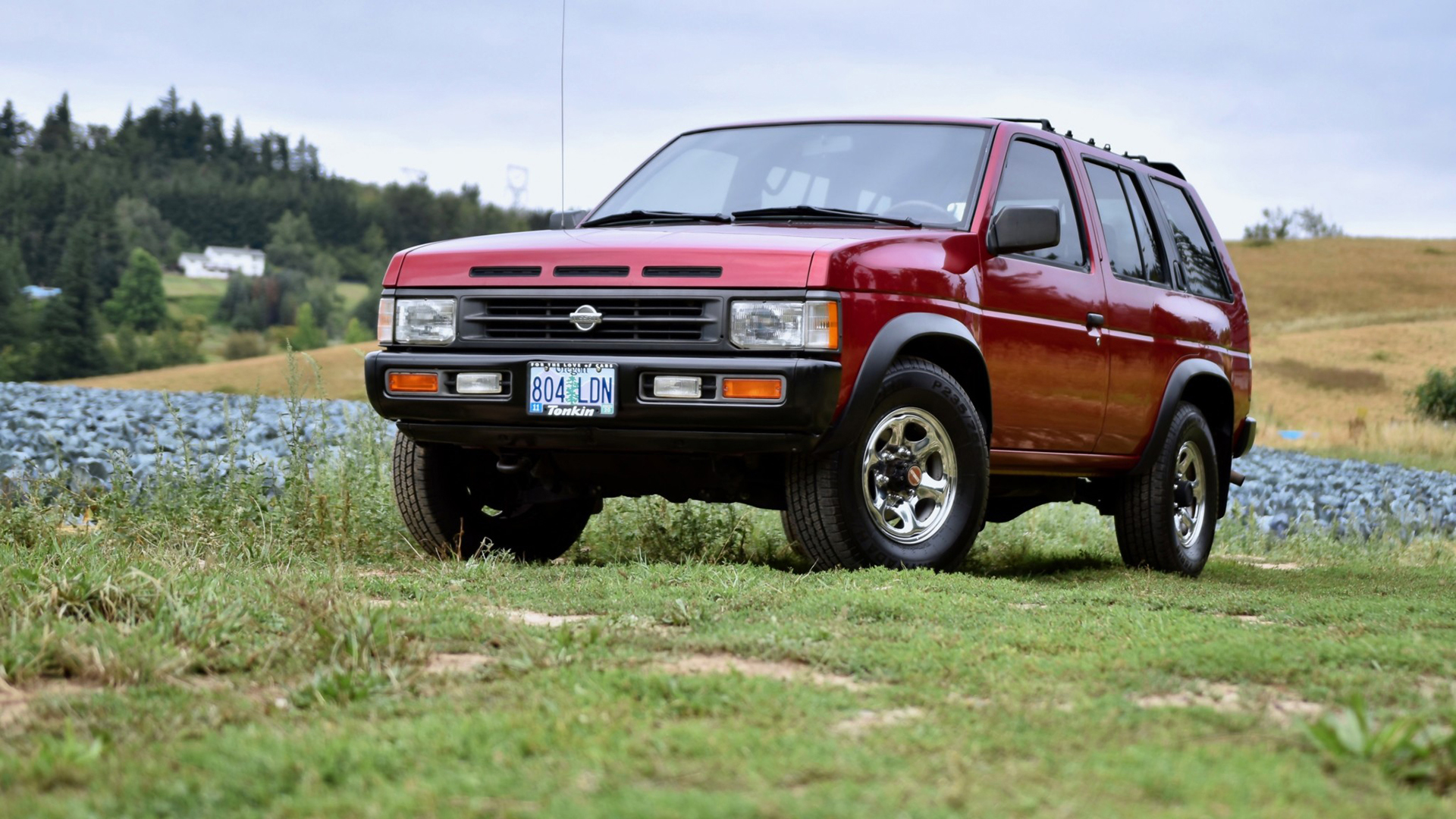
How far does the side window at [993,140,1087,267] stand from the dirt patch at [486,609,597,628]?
2.72 metres

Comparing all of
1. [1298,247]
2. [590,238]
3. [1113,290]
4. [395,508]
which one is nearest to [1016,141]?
[1113,290]

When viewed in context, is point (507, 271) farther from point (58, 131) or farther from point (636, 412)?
point (58, 131)

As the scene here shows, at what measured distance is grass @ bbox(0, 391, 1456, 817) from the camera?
94.3 inches

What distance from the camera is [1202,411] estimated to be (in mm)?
7855

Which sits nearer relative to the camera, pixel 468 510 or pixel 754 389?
pixel 754 389

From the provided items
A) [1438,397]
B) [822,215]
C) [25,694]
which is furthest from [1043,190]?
[1438,397]

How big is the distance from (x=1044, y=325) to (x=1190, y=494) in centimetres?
190

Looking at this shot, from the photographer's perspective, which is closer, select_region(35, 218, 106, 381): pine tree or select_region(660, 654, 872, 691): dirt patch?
select_region(660, 654, 872, 691): dirt patch

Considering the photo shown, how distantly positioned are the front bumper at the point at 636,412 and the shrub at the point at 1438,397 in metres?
31.8

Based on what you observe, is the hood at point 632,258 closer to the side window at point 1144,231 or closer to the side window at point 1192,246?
the side window at point 1144,231

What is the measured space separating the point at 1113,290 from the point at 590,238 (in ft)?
8.47

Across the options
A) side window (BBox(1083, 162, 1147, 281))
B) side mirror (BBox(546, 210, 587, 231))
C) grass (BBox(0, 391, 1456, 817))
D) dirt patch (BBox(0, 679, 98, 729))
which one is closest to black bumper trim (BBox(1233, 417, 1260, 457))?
side window (BBox(1083, 162, 1147, 281))

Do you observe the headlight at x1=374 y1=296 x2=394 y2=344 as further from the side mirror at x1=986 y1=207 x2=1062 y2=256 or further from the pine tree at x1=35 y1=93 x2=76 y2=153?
the pine tree at x1=35 y1=93 x2=76 y2=153

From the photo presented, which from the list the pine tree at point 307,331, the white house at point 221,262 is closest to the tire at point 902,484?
the pine tree at point 307,331
